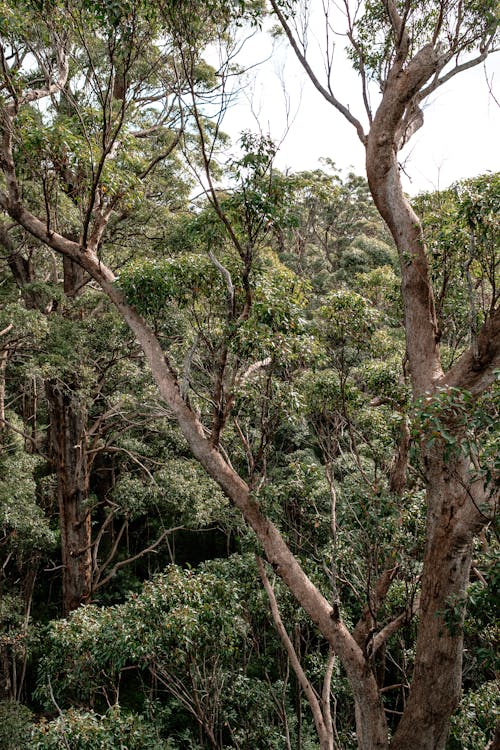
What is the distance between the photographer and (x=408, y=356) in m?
4.37

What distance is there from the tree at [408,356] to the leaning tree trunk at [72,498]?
3.88 metres

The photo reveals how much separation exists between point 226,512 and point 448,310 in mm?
5733

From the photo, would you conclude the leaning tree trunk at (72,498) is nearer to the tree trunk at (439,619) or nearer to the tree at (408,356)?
the tree at (408,356)

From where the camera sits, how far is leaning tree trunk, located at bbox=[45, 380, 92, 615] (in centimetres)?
816

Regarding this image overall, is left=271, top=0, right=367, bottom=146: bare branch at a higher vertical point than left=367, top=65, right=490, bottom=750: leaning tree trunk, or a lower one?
higher

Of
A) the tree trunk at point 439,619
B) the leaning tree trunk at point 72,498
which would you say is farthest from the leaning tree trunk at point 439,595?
the leaning tree trunk at point 72,498

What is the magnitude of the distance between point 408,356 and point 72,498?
6072 millimetres

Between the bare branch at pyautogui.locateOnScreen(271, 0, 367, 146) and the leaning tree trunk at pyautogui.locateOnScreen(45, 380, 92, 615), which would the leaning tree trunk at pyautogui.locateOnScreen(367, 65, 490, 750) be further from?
the leaning tree trunk at pyautogui.locateOnScreen(45, 380, 92, 615)

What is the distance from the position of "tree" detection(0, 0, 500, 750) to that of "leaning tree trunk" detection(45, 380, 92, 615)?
3.88 metres

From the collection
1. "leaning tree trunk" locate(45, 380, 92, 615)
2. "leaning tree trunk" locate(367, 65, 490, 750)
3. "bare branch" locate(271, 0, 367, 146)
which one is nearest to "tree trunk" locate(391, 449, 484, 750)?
"leaning tree trunk" locate(367, 65, 490, 750)

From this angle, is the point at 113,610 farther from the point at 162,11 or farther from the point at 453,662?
the point at 162,11

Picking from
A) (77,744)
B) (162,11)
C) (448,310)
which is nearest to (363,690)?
(77,744)

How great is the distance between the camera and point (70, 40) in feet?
20.1

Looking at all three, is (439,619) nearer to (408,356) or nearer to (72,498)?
(408,356)
